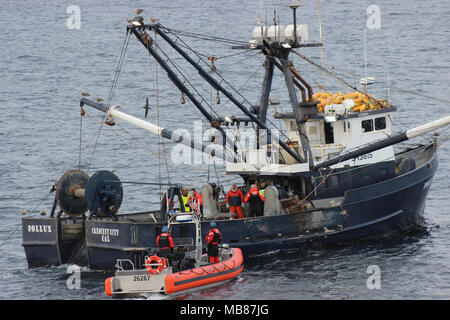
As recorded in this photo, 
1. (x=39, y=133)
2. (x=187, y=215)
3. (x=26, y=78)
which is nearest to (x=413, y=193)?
(x=187, y=215)

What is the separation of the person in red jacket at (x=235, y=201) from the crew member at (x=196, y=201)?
108 cm

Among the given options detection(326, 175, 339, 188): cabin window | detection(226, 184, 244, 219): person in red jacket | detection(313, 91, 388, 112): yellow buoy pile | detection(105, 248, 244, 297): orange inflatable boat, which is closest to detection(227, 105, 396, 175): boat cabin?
detection(313, 91, 388, 112): yellow buoy pile

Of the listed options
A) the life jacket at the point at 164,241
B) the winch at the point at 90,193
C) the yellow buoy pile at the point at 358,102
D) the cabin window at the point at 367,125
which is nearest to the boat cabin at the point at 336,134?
the cabin window at the point at 367,125

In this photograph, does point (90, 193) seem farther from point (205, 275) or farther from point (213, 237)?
point (205, 275)

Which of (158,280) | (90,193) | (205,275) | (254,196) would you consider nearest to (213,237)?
(205,275)

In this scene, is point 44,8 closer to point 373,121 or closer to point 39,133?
point 39,133

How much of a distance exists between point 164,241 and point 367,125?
10.6 metres

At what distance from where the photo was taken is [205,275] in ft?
93.2

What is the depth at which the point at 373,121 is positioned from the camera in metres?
35.5

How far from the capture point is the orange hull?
27516mm

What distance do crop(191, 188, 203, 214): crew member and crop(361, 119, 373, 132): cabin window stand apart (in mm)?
6797

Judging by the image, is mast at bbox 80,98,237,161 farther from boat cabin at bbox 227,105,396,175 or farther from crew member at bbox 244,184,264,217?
crew member at bbox 244,184,264,217

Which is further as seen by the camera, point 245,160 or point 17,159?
point 17,159

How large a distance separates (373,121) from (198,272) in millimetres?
10791
